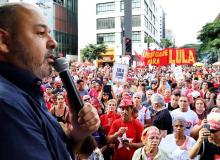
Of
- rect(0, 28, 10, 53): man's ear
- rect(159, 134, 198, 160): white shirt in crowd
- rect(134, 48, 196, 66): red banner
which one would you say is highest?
rect(134, 48, 196, 66): red banner

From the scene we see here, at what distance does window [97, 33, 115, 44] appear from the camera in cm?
4850

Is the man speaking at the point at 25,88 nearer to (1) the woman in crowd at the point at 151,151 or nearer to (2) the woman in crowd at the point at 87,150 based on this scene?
(2) the woman in crowd at the point at 87,150

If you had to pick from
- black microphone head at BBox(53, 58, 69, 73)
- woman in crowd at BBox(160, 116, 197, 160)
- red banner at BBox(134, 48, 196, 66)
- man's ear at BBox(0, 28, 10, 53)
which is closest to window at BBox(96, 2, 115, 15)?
red banner at BBox(134, 48, 196, 66)

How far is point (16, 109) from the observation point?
0.88 m

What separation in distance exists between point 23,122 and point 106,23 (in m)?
49.9

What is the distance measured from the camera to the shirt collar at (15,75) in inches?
40.5

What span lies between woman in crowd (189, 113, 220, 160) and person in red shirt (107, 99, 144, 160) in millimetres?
1094

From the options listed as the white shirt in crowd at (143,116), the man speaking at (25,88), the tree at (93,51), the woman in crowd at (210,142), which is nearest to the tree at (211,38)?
the tree at (93,51)

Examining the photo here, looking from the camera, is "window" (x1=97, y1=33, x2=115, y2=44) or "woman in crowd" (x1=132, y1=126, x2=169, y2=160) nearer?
"woman in crowd" (x1=132, y1=126, x2=169, y2=160)

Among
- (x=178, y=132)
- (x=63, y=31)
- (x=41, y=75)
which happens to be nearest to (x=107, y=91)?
(x=178, y=132)

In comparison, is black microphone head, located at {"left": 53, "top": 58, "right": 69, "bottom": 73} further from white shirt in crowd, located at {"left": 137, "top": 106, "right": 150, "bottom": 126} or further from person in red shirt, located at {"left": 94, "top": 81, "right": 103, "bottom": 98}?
person in red shirt, located at {"left": 94, "top": 81, "right": 103, "bottom": 98}

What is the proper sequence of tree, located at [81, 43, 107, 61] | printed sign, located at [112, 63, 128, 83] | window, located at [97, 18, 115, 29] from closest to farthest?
printed sign, located at [112, 63, 128, 83] < tree, located at [81, 43, 107, 61] < window, located at [97, 18, 115, 29]

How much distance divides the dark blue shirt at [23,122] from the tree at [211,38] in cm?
4932

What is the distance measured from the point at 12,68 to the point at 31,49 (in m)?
0.12
